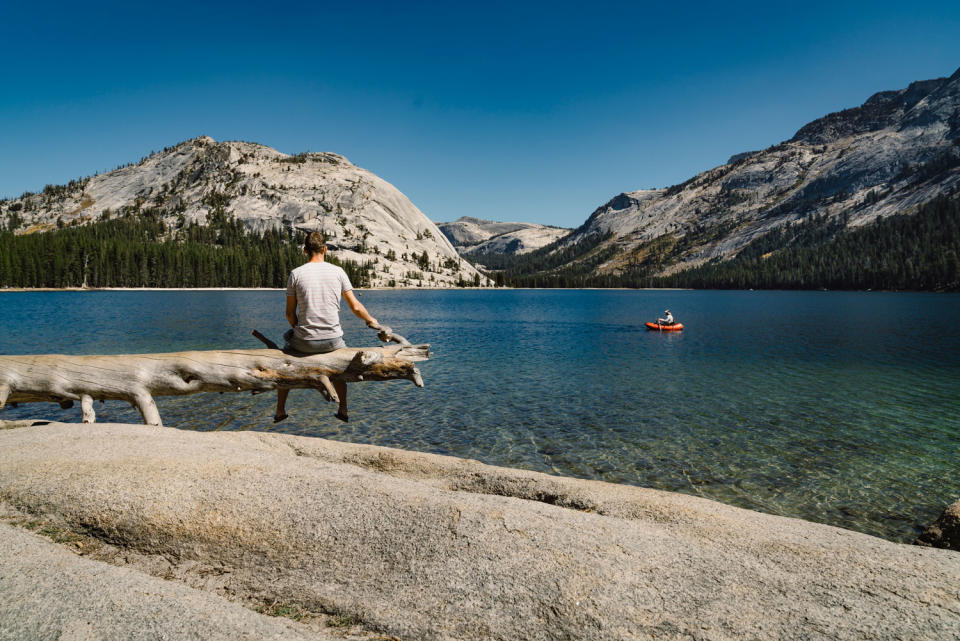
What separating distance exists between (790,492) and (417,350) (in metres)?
11.6

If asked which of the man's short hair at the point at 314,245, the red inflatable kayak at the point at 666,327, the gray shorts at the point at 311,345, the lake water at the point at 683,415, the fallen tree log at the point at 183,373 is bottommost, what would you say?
the lake water at the point at 683,415

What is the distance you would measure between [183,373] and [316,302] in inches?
162

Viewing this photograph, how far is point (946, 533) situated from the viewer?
8.02 meters

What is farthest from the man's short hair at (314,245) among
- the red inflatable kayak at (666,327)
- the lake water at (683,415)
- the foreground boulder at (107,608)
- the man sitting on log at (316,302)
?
the red inflatable kayak at (666,327)

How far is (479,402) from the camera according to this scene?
2434 cm

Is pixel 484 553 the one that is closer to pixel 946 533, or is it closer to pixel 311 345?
pixel 311 345

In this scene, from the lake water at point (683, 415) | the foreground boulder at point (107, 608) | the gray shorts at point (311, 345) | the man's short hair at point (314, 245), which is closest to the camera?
the foreground boulder at point (107, 608)

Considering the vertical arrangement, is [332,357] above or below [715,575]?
above

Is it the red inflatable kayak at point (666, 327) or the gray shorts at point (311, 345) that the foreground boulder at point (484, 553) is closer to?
the gray shorts at point (311, 345)

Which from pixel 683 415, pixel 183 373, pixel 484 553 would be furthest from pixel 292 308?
pixel 683 415

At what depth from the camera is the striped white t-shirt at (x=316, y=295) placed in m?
10.9

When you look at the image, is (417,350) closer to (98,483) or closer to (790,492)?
(98,483)

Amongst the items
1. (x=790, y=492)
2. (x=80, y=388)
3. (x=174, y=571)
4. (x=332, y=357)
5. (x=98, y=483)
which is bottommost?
(x=790, y=492)

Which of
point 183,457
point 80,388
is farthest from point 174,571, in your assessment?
point 80,388
